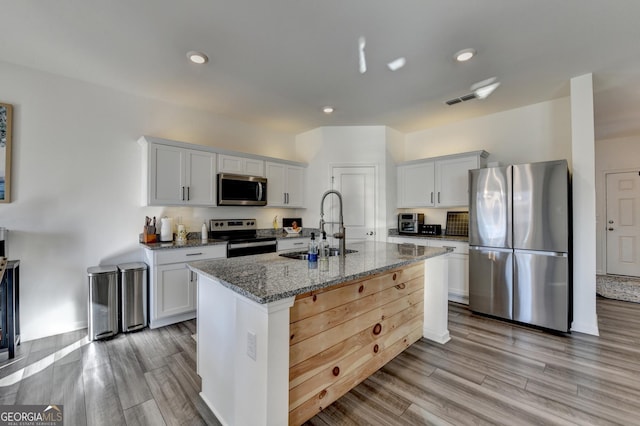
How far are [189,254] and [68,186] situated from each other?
1.43 m

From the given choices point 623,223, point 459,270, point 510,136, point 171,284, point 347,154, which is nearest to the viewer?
point 171,284

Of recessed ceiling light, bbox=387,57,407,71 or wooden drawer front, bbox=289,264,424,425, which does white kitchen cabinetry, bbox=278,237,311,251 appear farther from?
recessed ceiling light, bbox=387,57,407,71

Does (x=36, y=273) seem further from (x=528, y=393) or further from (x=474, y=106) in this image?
(x=474, y=106)

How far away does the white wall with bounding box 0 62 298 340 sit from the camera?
2.69 m

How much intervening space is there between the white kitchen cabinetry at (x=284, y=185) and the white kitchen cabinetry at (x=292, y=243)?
24.8 inches

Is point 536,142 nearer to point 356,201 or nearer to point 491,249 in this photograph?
point 491,249

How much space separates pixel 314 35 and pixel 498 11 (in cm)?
134

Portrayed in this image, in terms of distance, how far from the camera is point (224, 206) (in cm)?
397

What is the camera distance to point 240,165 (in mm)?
3949

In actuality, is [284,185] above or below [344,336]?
above

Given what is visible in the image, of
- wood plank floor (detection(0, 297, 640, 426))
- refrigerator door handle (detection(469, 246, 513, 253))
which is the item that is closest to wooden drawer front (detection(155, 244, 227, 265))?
wood plank floor (detection(0, 297, 640, 426))

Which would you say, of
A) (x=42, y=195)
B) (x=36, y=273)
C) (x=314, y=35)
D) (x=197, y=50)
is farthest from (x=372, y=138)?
(x=36, y=273)

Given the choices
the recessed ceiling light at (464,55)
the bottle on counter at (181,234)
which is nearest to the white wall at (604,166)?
the recessed ceiling light at (464,55)

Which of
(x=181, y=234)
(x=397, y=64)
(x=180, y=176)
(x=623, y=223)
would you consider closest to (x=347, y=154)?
(x=397, y=64)
